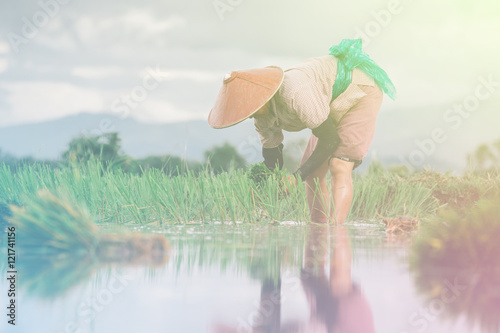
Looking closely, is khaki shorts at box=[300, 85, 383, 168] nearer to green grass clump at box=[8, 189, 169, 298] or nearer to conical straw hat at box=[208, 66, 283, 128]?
conical straw hat at box=[208, 66, 283, 128]

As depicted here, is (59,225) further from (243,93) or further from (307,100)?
(307,100)

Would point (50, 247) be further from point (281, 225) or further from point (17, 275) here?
point (281, 225)

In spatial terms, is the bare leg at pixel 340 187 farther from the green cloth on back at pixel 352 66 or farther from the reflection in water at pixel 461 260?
the reflection in water at pixel 461 260

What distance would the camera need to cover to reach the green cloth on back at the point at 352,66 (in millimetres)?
4336

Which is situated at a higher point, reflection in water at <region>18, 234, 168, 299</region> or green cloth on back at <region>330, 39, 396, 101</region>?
green cloth on back at <region>330, 39, 396, 101</region>

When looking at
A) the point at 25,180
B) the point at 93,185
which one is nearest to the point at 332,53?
the point at 93,185

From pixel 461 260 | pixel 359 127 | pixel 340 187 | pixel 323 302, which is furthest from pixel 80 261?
pixel 359 127

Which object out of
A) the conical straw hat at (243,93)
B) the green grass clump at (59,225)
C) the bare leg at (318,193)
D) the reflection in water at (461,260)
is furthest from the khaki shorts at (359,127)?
the green grass clump at (59,225)

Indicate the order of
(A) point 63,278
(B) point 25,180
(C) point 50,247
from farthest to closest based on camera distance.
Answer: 1. (B) point 25,180
2. (C) point 50,247
3. (A) point 63,278

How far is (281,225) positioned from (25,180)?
2.14 metres

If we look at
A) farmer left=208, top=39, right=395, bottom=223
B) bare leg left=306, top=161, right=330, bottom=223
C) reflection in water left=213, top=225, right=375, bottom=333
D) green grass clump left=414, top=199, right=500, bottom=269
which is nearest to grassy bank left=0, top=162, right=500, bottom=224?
bare leg left=306, top=161, right=330, bottom=223

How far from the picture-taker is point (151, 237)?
2.78 metres

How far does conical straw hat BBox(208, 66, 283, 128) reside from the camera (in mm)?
3723

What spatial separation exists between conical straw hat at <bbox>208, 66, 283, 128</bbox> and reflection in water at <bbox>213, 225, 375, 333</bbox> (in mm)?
1282
